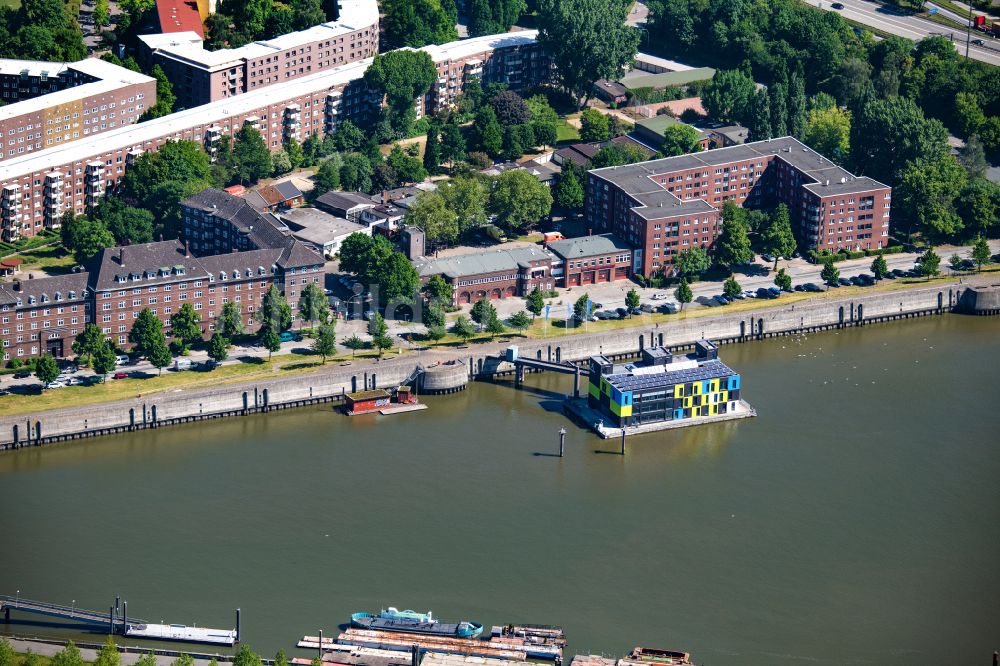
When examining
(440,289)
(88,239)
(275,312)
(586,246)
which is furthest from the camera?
(586,246)

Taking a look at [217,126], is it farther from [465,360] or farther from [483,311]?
[465,360]

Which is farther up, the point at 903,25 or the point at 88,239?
the point at 903,25

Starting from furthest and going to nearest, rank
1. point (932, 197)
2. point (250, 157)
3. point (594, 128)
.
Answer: point (594, 128) < point (250, 157) < point (932, 197)

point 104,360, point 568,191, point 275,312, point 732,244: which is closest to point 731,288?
point 732,244

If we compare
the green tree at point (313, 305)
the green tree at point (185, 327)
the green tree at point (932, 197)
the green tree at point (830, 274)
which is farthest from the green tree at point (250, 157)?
the green tree at point (932, 197)


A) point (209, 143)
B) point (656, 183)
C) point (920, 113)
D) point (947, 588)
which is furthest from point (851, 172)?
point (947, 588)

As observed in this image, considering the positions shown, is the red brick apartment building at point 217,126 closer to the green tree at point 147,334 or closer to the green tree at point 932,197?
the green tree at point 147,334

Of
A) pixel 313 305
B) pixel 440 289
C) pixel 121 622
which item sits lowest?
pixel 121 622

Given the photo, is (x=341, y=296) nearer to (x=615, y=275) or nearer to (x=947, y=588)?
(x=615, y=275)

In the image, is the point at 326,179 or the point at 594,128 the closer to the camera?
the point at 326,179
